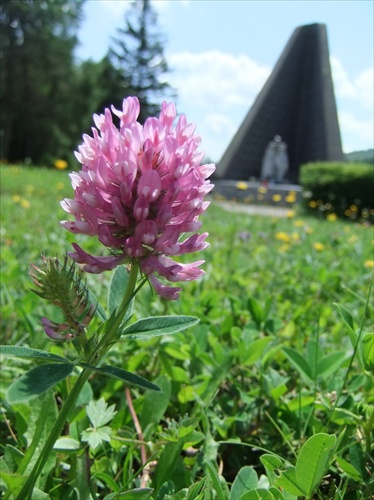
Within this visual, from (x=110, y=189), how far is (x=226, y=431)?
62 centimetres

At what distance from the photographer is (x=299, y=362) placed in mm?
1099

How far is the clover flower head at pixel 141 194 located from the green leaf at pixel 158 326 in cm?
6

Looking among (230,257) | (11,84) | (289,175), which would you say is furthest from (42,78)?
(230,257)

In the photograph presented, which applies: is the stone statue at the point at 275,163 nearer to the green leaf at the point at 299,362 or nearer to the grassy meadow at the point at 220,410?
the grassy meadow at the point at 220,410

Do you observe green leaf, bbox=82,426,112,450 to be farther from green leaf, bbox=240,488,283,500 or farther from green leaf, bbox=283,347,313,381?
green leaf, bbox=283,347,313,381

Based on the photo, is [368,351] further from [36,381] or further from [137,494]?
[36,381]

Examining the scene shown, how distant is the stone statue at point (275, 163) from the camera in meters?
21.9

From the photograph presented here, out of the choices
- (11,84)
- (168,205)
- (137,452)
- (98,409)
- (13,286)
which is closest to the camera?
(168,205)

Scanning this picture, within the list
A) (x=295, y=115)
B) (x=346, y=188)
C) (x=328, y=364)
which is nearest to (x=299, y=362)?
(x=328, y=364)

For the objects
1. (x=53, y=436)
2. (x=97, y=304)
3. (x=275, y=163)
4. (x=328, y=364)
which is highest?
(x=275, y=163)

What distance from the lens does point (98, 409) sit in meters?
0.82

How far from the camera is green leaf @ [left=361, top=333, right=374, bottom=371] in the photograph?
0.89 meters

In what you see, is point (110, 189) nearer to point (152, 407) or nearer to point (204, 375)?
point (152, 407)

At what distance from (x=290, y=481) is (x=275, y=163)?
2213cm
